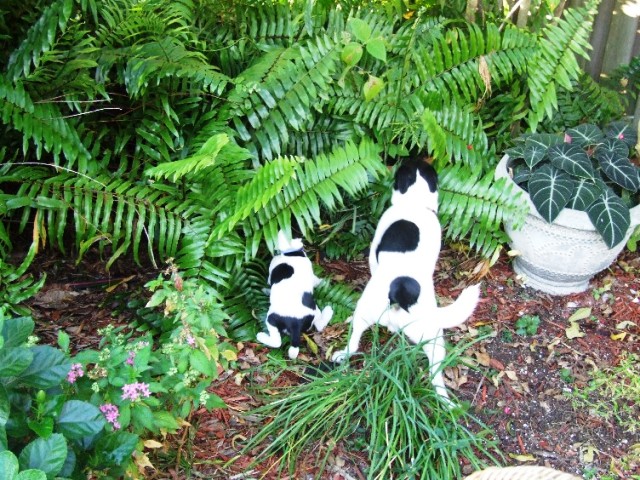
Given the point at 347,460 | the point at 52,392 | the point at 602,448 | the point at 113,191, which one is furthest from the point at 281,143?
the point at 602,448

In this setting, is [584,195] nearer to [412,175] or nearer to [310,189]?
[412,175]

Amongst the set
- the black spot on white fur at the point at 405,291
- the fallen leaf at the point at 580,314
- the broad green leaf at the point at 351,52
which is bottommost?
the fallen leaf at the point at 580,314

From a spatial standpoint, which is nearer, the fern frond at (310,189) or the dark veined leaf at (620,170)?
the fern frond at (310,189)

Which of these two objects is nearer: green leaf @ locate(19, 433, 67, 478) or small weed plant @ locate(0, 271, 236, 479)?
green leaf @ locate(19, 433, 67, 478)

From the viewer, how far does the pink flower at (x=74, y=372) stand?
8.01 ft

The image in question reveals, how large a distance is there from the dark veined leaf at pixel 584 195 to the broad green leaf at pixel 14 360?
302cm

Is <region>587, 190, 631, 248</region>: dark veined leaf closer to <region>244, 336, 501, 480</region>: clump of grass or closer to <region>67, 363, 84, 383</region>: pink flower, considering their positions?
<region>244, 336, 501, 480</region>: clump of grass

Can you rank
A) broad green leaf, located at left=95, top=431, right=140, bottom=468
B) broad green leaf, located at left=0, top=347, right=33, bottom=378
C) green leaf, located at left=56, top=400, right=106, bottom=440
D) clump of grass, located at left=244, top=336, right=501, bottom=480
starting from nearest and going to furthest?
broad green leaf, located at left=0, top=347, right=33, bottom=378
green leaf, located at left=56, top=400, right=106, bottom=440
broad green leaf, located at left=95, top=431, right=140, bottom=468
clump of grass, located at left=244, top=336, right=501, bottom=480

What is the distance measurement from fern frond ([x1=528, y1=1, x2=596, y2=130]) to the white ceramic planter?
1.43ft

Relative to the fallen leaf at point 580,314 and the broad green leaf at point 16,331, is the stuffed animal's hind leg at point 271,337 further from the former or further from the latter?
the fallen leaf at point 580,314

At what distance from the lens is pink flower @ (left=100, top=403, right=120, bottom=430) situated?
2432 mm

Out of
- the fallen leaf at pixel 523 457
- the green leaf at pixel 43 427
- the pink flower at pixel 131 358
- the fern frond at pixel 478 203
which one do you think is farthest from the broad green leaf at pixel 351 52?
the green leaf at pixel 43 427

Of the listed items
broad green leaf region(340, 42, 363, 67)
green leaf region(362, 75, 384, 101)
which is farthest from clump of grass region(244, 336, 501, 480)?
broad green leaf region(340, 42, 363, 67)

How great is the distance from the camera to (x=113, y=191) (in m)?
3.68
